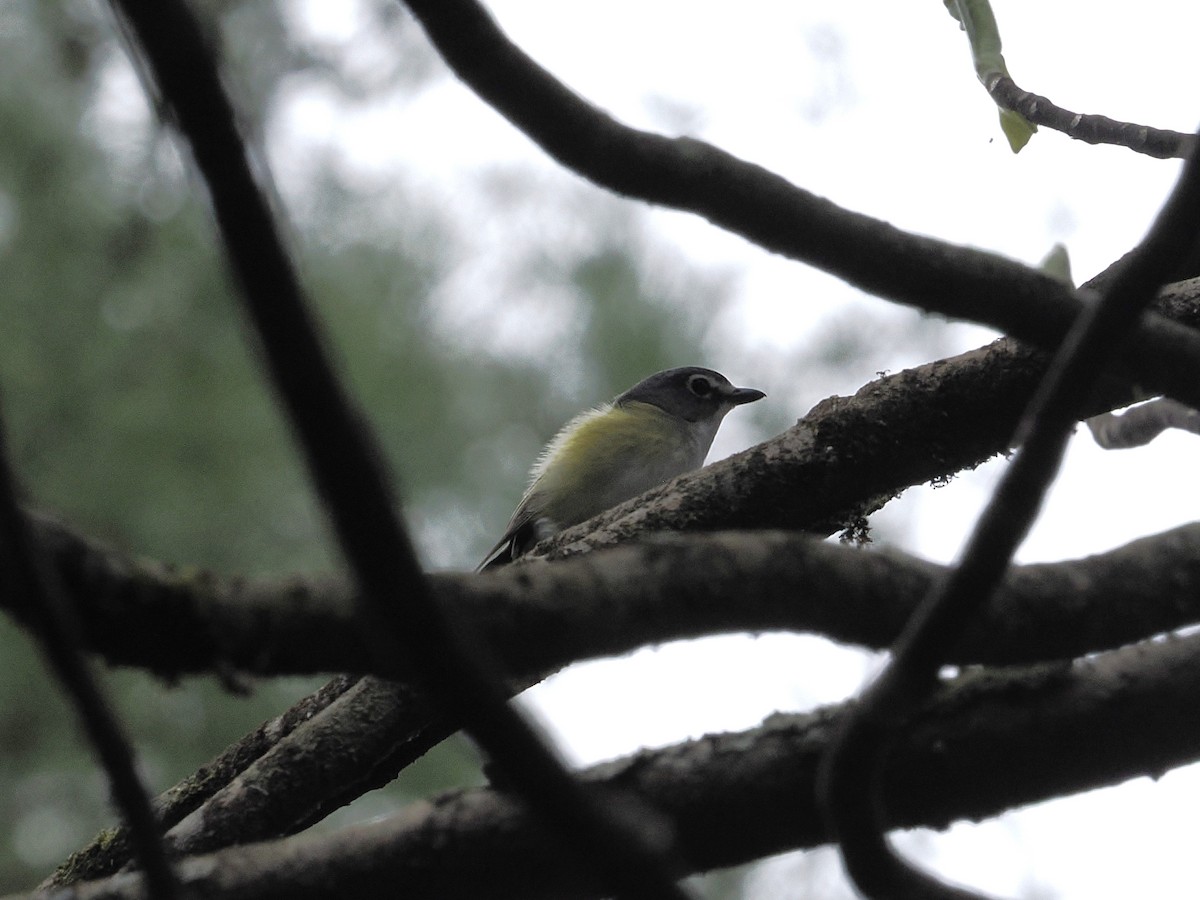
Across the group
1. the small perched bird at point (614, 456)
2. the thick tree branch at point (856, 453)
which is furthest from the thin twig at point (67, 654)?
the small perched bird at point (614, 456)

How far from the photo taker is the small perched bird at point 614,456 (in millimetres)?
6207

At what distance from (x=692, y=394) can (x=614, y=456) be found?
4.22ft

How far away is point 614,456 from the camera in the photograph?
6402 mm

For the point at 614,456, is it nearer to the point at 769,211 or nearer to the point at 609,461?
the point at 609,461

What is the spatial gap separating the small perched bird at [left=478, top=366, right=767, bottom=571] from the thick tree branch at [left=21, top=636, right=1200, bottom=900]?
3870 mm

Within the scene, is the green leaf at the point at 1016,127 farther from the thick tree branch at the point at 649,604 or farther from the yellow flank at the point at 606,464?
the yellow flank at the point at 606,464

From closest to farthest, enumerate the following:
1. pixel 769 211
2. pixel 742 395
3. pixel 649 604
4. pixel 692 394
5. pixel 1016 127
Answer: pixel 649 604
pixel 769 211
pixel 1016 127
pixel 692 394
pixel 742 395

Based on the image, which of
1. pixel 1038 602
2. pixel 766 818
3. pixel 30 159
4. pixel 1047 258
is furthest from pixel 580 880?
pixel 30 159

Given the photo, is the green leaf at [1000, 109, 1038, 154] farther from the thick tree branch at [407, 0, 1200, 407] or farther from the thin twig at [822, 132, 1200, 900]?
the thin twig at [822, 132, 1200, 900]

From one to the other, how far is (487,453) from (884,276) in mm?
10263

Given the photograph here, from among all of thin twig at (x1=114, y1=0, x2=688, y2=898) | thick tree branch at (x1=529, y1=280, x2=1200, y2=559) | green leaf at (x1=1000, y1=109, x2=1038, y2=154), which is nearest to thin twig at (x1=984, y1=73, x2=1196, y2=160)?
green leaf at (x1=1000, y1=109, x2=1038, y2=154)

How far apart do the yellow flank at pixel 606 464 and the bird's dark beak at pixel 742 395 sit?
710mm

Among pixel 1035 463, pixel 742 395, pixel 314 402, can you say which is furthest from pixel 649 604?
pixel 742 395

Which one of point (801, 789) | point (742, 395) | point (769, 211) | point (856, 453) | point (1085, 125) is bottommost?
point (801, 789)
